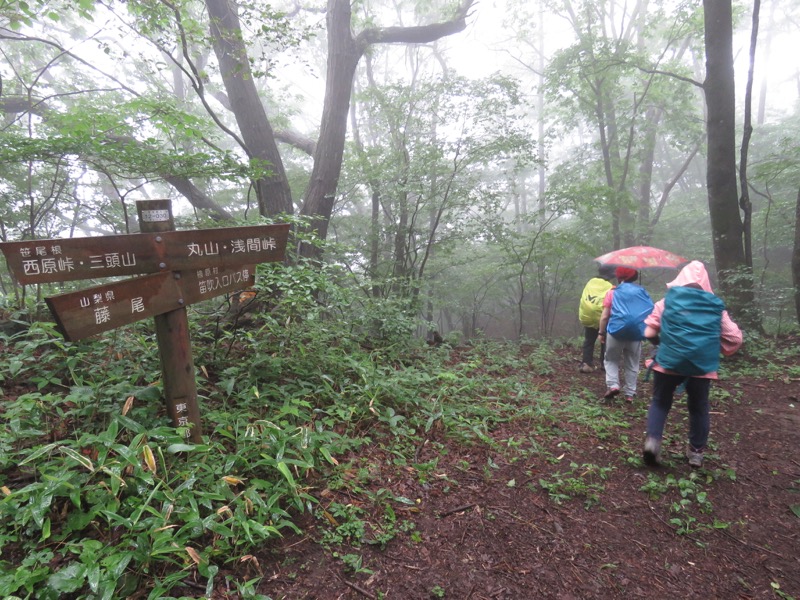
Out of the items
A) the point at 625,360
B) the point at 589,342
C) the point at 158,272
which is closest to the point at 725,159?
the point at 589,342

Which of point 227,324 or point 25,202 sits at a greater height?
point 25,202

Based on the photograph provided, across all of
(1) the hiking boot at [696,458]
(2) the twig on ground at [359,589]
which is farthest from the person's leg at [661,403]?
(2) the twig on ground at [359,589]

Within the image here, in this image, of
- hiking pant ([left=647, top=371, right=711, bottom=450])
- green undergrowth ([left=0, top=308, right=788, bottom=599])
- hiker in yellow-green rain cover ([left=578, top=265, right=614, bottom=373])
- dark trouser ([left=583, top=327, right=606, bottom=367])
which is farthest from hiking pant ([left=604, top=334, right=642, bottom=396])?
hiking pant ([left=647, top=371, right=711, bottom=450])

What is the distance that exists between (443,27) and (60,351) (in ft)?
29.3

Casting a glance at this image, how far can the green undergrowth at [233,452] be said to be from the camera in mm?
1817

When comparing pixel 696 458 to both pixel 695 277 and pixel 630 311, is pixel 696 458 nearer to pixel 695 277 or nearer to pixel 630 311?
pixel 695 277

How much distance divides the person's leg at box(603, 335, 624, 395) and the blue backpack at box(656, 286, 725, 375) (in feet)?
5.40

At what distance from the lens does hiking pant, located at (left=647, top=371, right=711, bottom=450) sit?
10.3ft

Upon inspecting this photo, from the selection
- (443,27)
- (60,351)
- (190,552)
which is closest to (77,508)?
(190,552)

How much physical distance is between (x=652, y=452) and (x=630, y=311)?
5.97 feet

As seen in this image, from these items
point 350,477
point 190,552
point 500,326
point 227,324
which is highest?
point 227,324

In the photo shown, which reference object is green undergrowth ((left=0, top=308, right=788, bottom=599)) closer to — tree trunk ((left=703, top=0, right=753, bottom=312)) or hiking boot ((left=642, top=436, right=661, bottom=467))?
hiking boot ((left=642, top=436, right=661, bottom=467))

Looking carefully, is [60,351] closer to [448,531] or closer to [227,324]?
[227,324]

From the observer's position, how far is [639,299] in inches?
177
